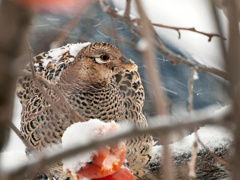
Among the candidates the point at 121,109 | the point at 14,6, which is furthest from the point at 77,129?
the point at 121,109

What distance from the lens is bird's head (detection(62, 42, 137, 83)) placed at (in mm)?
1057

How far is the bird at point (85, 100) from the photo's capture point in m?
1.06

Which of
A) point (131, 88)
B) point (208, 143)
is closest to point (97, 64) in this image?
point (131, 88)

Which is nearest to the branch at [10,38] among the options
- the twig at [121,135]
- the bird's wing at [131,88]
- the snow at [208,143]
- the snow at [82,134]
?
the twig at [121,135]

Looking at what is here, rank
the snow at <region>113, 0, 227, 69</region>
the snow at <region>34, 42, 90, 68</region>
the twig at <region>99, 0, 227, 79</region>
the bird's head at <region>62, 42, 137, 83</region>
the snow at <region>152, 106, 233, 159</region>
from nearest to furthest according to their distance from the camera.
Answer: the twig at <region>99, 0, 227, 79</region>
the bird's head at <region>62, 42, 137, 83</region>
the snow at <region>152, 106, 233, 159</region>
the snow at <region>34, 42, 90, 68</region>
the snow at <region>113, 0, 227, 69</region>

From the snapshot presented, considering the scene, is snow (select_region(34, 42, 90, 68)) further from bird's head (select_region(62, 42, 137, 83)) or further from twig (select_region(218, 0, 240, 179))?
twig (select_region(218, 0, 240, 179))

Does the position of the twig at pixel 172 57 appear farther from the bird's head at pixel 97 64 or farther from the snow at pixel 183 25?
the snow at pixel 183 25

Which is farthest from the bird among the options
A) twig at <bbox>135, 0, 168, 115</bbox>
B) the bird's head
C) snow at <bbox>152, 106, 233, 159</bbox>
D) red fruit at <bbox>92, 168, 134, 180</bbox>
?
twig at <bbox>135, 0, 168, 115</bbox>

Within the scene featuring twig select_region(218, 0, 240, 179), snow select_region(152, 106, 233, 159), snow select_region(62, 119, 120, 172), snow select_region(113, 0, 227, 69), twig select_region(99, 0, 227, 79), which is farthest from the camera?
snow select_region(113, 0, 227, 69)

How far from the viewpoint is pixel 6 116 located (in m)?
0.31

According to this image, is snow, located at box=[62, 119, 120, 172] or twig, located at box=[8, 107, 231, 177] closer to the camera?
twig, located at box=[8, 107, 231, 177]

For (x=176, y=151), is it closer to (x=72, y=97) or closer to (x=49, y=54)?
(x=72, y=97)

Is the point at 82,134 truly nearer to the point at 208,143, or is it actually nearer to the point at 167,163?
the point at 167,163

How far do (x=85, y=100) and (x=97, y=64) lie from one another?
12 cm
